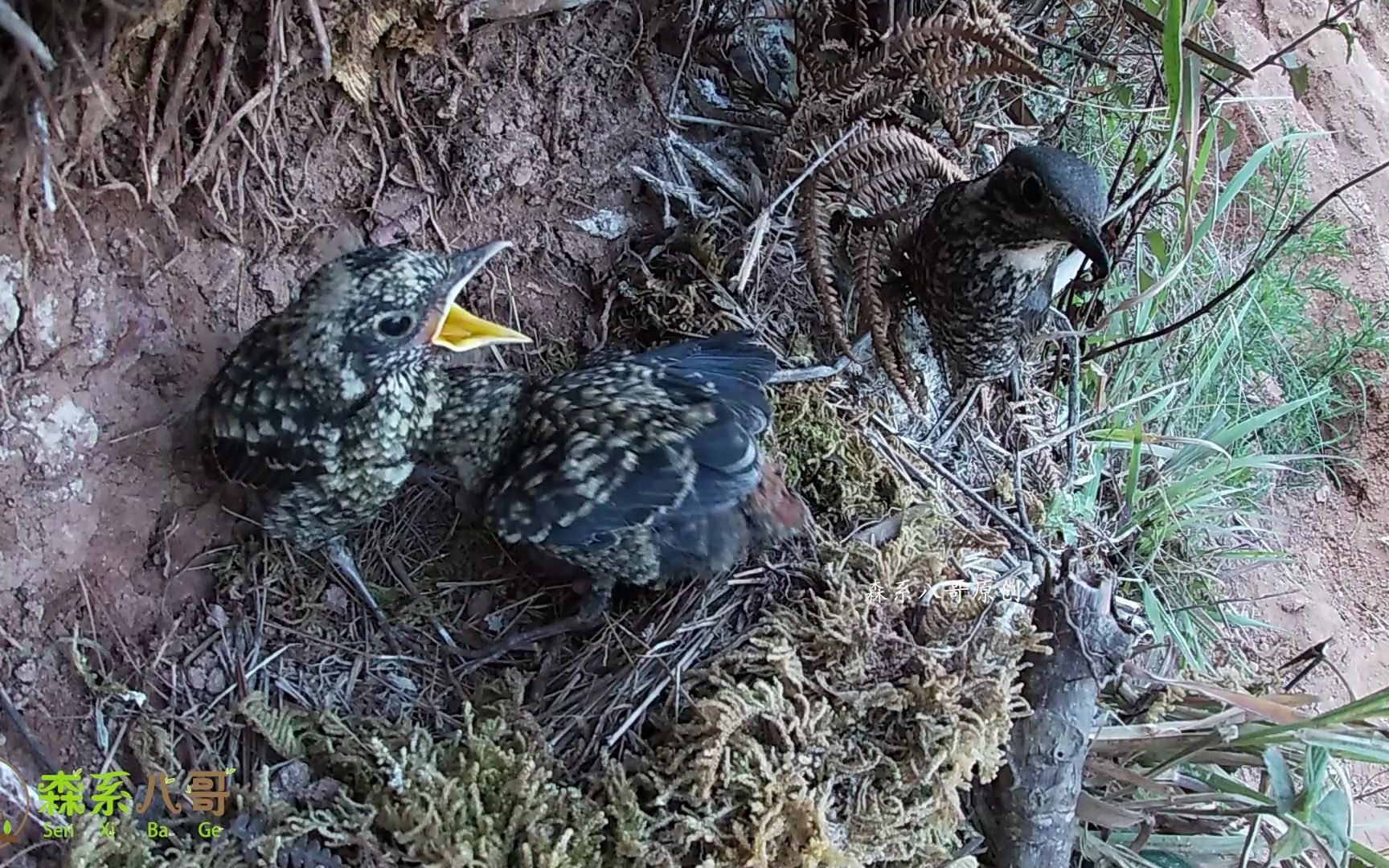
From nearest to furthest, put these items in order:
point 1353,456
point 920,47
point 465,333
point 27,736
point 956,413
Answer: point 27,736
point 465,333
point 920,47
point 956,413
point 1353,456

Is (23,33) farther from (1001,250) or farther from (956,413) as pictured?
(956,413)

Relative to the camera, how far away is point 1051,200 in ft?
6.70

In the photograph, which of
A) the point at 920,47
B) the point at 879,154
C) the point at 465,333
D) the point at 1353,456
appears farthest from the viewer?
the point at 1353,456

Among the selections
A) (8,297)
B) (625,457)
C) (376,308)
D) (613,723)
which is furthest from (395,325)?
(613,723)

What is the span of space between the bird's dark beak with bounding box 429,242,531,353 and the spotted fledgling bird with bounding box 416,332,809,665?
203 millimetres

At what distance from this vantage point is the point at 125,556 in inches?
75.9

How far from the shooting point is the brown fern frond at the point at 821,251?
2254 millimetres

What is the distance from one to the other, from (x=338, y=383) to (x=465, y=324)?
0.26 m

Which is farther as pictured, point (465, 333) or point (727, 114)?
point (727, 114)

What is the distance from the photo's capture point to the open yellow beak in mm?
1839

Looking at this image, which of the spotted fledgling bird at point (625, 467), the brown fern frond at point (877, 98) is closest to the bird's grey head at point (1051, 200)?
the brown fern frond at point (877, 98)

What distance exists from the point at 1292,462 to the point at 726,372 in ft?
9.18

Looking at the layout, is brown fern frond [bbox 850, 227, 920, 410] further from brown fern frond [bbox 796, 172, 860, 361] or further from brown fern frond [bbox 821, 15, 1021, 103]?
brown fern frond [bbox 821, 15, 1021, 103]

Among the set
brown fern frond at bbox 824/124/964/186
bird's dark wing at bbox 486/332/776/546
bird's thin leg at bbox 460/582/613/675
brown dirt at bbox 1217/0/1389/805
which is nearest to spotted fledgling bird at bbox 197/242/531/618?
bird's dark wing at bbox 486/332/776/546
